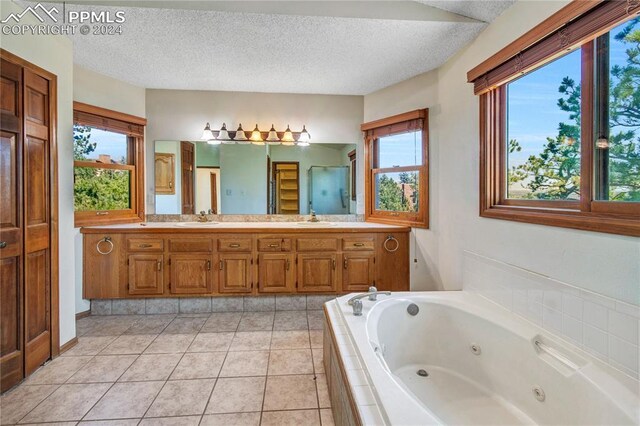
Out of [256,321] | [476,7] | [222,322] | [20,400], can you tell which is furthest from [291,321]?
[476,7]

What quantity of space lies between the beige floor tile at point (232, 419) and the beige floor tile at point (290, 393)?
0.09 m

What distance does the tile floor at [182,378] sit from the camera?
1586mm

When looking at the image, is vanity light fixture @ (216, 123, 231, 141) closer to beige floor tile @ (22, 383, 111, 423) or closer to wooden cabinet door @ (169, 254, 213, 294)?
wooden cabinet door @ (169, 254, 213, 294)

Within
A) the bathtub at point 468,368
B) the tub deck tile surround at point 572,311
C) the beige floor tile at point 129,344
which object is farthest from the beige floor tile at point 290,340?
the tub deck tile surround at point 572,311

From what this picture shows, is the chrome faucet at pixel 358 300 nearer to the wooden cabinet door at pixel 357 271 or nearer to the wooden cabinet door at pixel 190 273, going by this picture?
the wooden cabinet door at pixel 357 271

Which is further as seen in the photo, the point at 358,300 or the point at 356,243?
the point at 356,243

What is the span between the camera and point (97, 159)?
3043 millimetres

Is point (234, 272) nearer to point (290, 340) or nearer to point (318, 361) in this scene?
point (290, 340)

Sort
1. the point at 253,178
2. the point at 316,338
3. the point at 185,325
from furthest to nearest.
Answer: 1. the point at 253,178
2. the point at 185,325
3. the point at 316,338

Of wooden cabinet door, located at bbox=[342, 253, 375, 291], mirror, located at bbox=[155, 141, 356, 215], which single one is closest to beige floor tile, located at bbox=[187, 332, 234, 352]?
wooden cabinet door, located at bbox=[342, 253, 375, 291]

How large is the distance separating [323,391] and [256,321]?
3.90 ft

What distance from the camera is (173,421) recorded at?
5.05 feet

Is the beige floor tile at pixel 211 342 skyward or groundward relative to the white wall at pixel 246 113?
groundward

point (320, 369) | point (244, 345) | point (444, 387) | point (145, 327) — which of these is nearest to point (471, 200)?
point (444, 387)
